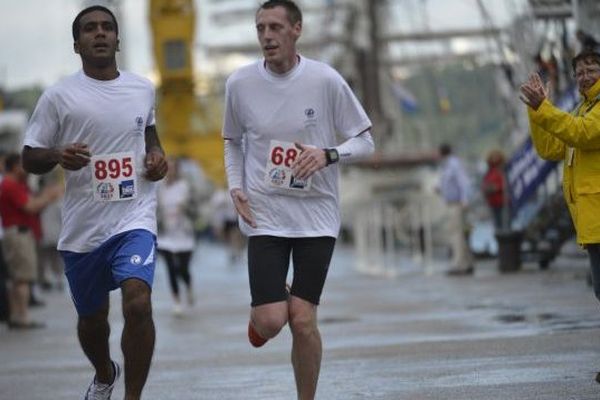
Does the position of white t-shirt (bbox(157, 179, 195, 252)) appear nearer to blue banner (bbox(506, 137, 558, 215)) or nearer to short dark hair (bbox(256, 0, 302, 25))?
blue banner (bbox(506, 137, 558, 215))

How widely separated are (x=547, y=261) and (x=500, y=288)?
376 cm

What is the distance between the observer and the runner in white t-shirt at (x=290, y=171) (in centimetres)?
811

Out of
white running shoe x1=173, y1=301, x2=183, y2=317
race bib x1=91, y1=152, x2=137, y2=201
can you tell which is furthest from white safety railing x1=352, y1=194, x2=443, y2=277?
race bib x1=91, y1=152, x2=137, y2=201

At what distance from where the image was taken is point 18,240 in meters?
18.1

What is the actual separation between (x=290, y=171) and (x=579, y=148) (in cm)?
214

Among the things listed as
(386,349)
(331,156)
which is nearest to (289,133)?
(331,156)

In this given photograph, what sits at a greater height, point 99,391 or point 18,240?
point 99,391

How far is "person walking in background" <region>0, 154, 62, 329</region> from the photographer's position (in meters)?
17.9

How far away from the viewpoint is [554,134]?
30.5 feet

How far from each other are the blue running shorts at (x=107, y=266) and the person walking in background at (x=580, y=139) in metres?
2.30

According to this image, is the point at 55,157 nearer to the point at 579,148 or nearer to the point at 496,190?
the point at 579,148

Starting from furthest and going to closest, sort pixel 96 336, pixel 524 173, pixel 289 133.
→ 1. pixel 524 173
2. pixel 96 336
3. pixel 289 133

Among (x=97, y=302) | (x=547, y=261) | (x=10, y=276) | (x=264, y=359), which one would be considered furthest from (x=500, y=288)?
(x=97, y=302)

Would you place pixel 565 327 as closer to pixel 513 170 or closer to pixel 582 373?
pixel 582 373
